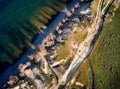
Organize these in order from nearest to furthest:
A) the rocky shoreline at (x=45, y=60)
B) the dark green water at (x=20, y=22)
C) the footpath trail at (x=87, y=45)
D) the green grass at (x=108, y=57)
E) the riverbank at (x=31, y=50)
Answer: the green grass at (x=108, y=57), the footpath trail at (x=87, y=45), the rocky shoreline at (x=45, y=60), the riverbank at (x=31, y=50), the dark green water at (x=20, y=22)

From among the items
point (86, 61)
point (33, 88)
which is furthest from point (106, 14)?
point (33, 88)

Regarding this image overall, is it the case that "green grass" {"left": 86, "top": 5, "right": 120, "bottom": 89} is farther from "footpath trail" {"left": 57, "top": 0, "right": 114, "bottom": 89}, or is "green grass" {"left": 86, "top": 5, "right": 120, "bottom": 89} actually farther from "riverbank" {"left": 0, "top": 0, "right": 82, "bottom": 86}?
"riverbank" {"left": 0, "top": 0, "right": 82, "bottom": 86}

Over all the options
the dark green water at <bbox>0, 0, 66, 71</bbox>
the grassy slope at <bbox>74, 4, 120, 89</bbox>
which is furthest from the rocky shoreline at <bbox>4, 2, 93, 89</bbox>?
the grassy slope at <bbox>74, 4, 120, 89</bbox>

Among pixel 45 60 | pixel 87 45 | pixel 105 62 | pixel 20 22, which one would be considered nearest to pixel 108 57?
pixel 105 62

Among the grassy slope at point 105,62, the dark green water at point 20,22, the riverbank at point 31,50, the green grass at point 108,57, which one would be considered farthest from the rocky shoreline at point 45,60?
the green grass at point 108,57

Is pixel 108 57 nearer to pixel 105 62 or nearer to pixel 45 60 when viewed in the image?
pixel 105 62

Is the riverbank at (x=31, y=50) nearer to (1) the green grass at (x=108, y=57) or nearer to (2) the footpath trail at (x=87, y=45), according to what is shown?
(2) the footpath trail at (x=87, y=45)
